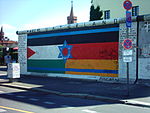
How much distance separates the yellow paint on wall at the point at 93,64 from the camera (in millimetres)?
14034

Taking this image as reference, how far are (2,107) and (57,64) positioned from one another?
9664 millimetres

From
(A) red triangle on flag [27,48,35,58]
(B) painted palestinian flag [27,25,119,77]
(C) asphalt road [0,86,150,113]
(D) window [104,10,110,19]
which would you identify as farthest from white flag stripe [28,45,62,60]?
(D) window [104,10,110,19]

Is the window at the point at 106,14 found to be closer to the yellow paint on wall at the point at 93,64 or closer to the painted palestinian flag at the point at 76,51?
the painted palestinian flag at the point at 76,51

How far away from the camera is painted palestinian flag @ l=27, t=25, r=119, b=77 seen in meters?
14.1

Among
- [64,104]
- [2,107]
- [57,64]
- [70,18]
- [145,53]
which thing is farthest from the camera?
[70,18]

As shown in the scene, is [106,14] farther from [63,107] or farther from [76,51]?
[63,107]

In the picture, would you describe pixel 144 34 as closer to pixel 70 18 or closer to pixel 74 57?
pixel 74 57

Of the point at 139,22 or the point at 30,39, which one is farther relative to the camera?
the point at 30,39

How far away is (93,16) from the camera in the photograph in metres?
28.6

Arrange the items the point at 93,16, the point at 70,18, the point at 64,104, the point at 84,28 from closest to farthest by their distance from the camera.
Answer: the point at 64,104, the point at 84,28, the point at 93,16, the point at 70,18

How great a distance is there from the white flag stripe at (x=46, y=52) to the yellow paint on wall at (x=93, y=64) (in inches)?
61.0

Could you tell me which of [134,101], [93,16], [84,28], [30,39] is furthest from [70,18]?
[134,101]

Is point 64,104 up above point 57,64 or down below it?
below

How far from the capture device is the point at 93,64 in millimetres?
15016
